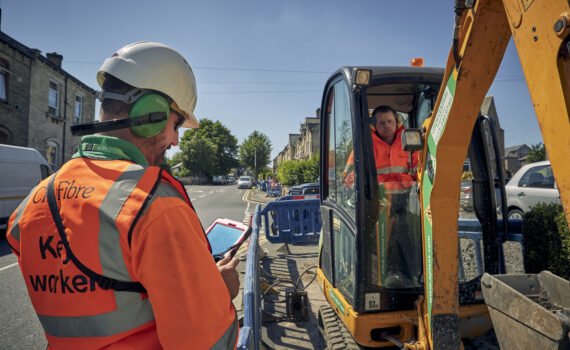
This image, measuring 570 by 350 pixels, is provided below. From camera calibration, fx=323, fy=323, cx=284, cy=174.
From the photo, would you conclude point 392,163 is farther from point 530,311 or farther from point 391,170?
point 530,311

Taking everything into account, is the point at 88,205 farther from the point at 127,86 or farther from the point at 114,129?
the point at 127,86

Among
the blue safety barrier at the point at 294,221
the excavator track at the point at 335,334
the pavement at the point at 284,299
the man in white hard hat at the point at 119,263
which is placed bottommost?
the pavement at the point at 284,299

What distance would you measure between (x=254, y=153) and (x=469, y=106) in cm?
6924

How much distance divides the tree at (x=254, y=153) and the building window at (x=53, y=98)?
4869cm

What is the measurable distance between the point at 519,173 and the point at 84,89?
89.3ft

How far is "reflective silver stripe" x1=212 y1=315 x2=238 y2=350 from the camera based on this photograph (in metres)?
0.94

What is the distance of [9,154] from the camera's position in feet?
30.8

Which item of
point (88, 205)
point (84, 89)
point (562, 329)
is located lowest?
point (562, 329)

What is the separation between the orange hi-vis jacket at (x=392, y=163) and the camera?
2.74 metres

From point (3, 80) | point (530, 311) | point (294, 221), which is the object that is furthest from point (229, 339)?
point (3, 80)

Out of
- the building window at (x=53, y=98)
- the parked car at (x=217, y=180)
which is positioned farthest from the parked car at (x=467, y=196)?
the parked car at (x=217, y=180)

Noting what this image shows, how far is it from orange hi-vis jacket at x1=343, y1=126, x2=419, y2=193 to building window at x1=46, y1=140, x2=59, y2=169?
23.0m

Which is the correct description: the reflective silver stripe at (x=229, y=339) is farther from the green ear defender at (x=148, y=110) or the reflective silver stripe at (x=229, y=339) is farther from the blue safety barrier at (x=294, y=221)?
the blue safety barrier at (x=294, y=221)

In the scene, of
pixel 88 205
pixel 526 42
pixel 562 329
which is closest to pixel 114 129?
pixel 88 205
